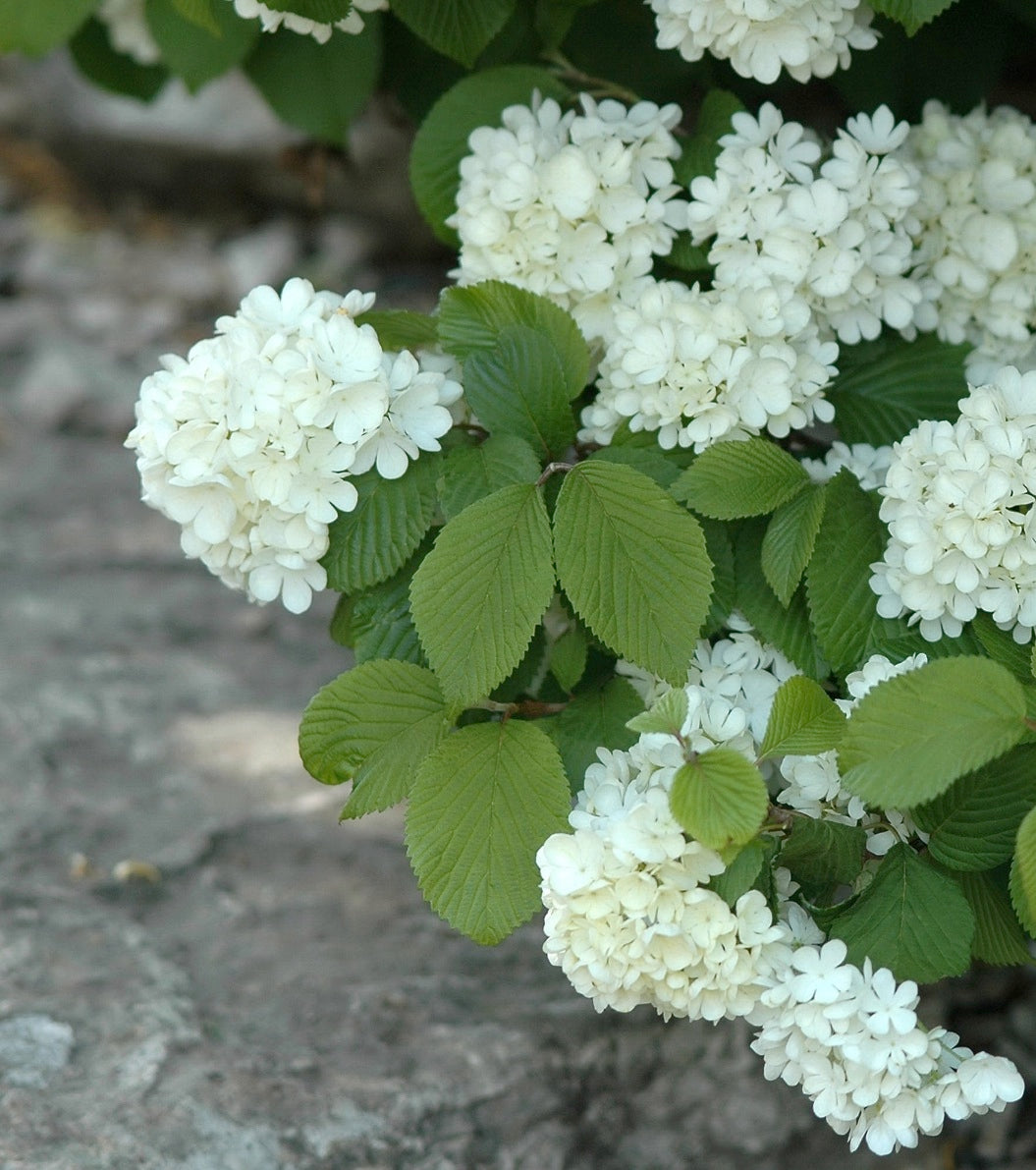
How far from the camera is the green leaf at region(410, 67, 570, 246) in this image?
169 centimetres

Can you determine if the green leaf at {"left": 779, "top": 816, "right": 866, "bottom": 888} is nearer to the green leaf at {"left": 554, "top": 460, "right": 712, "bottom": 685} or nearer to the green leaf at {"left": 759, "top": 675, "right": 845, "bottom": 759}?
the green leaf at {"left": 759, "top": 675, "right": 845, "bottom": 759}

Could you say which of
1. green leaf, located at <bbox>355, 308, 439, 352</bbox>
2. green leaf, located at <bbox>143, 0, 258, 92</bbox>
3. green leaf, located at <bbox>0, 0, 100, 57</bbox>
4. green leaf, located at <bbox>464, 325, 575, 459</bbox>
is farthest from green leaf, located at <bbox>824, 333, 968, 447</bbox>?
green leaf, located at <bbox>0, 0, 100, 57</bbox>

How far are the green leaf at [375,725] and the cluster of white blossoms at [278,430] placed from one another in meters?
0.11

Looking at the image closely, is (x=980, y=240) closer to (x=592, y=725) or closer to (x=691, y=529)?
(x=691, y=529)

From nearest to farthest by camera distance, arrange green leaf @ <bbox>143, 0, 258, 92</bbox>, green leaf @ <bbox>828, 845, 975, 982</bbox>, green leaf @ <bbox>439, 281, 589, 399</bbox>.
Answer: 1. green leaf @ <bbox>828, 845, 975, 982</bbox>
2. green leaf @ <bbox>439, 281, 589, 399</bbox>
3. green leaf @ <bbox>143, 0, 258, 92</bbox>

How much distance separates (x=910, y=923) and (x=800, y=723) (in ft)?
0.72

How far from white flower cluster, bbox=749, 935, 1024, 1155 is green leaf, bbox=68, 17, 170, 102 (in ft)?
6.40

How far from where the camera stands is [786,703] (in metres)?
1.26

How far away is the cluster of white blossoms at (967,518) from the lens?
1.29 m

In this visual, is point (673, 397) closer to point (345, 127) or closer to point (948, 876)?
point (948, 876)

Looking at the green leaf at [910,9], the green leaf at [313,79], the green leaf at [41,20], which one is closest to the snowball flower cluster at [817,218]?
the green leaf at [910,9]

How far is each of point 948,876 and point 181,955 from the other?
1.07 metres

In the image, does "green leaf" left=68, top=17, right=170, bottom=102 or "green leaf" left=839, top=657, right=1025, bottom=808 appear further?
"green leaf" left=68, top=17, right=170, bottom=102

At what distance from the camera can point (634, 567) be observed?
1.31 m
